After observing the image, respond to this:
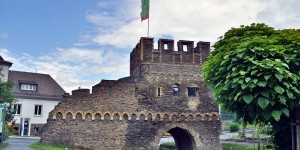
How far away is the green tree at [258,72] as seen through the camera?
358 inches

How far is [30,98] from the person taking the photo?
36000mm

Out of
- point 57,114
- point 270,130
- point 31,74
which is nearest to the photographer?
point 270,130

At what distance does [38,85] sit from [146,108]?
22.6m

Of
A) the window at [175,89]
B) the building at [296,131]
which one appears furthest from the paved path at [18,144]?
the building at [296,131]

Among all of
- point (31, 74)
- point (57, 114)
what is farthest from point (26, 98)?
point (57, 114)

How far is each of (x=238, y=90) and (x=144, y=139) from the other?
1246 cm

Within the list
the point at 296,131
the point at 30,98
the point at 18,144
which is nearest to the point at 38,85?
the point at 30,98

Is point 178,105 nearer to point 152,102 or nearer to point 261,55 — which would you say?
point 152,102

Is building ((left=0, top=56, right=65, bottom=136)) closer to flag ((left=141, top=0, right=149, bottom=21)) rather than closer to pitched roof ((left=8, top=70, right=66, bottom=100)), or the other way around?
pitched roof ((left=8, top=70, right=66, bottom=100))

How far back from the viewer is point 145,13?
Result: 80.0 feet

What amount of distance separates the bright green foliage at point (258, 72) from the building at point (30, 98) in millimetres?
29894

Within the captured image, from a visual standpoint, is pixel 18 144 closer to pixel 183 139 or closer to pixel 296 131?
pixel 183 139

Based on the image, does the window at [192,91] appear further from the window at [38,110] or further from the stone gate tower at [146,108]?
the window at [38,110]

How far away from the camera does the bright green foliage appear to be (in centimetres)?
909
